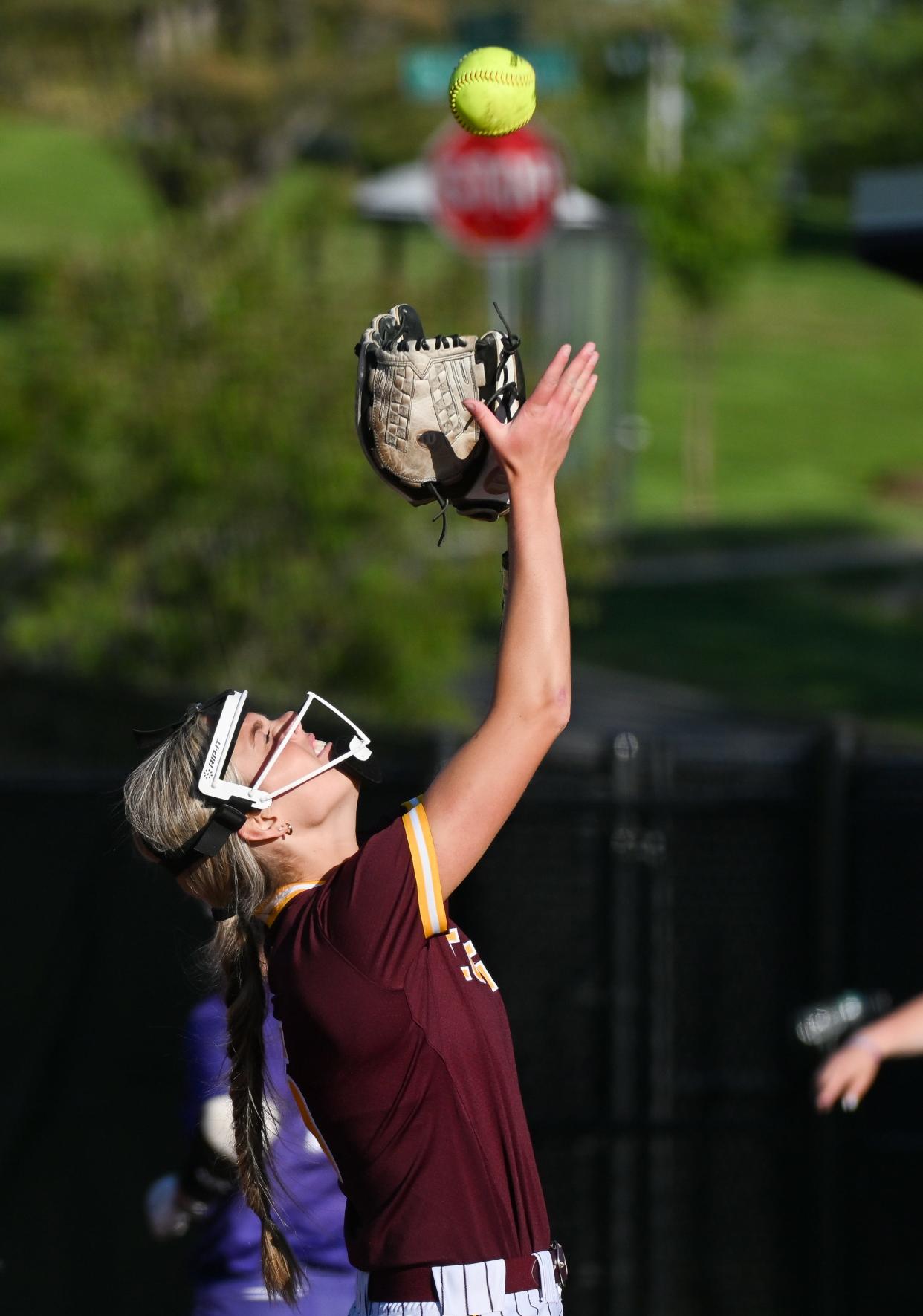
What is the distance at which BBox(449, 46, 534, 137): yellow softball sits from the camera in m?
2.99

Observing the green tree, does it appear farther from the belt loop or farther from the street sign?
the belt loop

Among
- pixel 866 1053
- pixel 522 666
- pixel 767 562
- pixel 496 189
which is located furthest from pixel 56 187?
pixel 522 666

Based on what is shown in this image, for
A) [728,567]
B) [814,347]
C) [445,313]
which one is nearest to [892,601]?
[728,567]

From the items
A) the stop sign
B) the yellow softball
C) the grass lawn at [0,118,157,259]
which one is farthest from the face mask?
the grass lawn at [0,118,157,259]

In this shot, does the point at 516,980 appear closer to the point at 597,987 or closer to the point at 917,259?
the point at 597,987

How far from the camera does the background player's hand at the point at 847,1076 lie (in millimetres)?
3279

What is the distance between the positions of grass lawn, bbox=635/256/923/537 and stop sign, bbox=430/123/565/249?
13072mm

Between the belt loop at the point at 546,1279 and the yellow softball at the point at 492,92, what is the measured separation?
197cm

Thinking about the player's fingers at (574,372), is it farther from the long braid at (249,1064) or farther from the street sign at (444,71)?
the street sign at (444,71)

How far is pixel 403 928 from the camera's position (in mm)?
2338

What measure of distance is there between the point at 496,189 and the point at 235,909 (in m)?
8.06

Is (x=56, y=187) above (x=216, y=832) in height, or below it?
above

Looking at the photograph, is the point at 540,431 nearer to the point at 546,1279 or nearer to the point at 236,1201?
the point at 546,1279

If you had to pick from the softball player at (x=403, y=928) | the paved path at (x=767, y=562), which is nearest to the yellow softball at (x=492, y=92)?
the softball player at (x=403, y=928)
